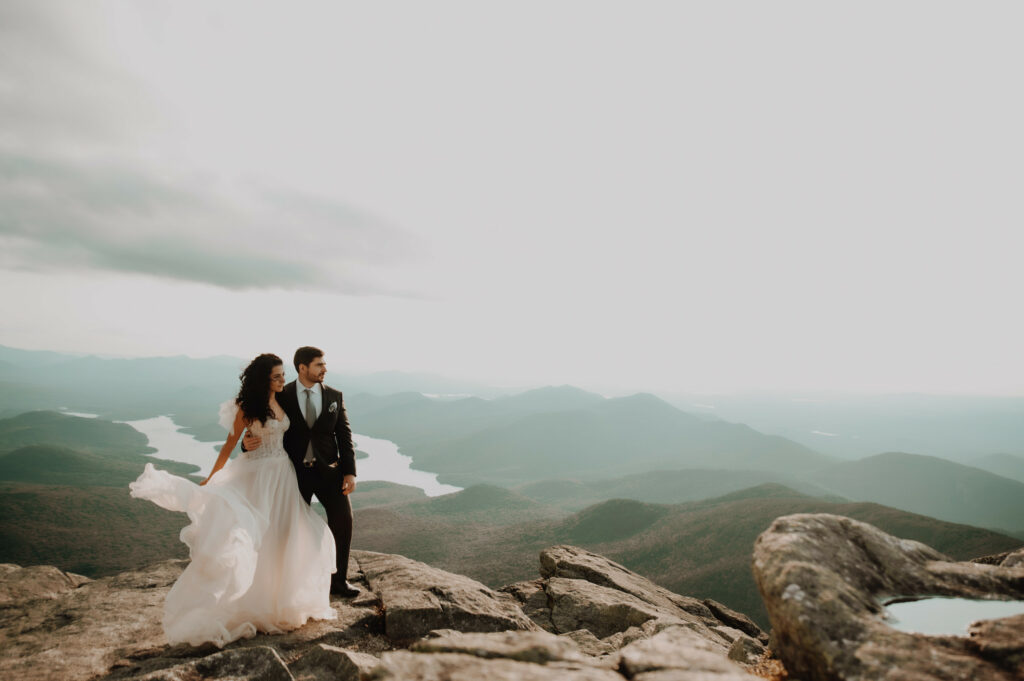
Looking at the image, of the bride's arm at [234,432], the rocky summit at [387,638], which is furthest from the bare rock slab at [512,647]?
the bride's arm at [234,432]

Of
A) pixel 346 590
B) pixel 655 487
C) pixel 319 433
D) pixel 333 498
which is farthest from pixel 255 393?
pixel 655 487

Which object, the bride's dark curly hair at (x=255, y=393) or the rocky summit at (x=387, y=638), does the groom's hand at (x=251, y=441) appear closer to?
the bride's dark curly hair at (x=255, y=393)

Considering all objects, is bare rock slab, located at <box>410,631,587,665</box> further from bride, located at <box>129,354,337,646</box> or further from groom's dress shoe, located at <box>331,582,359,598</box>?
groom's dress shoe, located at <box>331,582,359,598</box>

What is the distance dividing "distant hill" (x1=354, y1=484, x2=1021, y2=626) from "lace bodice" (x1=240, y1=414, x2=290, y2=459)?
4719cm

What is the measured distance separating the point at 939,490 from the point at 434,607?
25541cm

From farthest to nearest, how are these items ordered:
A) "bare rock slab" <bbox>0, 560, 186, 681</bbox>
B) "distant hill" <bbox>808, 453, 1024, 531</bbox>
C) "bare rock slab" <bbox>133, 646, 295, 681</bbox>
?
"distant hill" <bbox>808, 453, 1024, 531</bbox>, "bare rock slab" <bbox>0, 560, 186, 681</bbox>, "bare rock slab" <bbox>133, 646, 295, 681</bbox>

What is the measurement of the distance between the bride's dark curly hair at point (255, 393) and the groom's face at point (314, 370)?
431mm

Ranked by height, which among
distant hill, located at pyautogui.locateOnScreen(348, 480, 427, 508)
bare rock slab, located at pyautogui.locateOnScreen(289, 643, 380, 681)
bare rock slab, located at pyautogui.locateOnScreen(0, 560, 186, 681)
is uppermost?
bare rock slab, located at pyautogui.locateOnScreen(289, 643, 380, 681)

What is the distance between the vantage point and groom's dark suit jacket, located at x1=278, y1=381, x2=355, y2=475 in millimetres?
7469

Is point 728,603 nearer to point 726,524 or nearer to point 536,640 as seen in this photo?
point 726,524

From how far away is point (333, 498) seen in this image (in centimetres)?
786

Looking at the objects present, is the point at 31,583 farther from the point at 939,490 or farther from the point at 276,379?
the point at 939,490

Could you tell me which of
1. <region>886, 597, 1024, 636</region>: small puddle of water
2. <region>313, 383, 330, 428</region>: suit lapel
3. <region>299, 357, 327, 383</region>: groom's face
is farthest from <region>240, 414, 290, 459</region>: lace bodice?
<region>886, 597, 1024, 636</region>: small puddle of water

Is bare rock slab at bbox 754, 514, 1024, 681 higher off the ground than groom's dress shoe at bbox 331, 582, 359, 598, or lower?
higher
